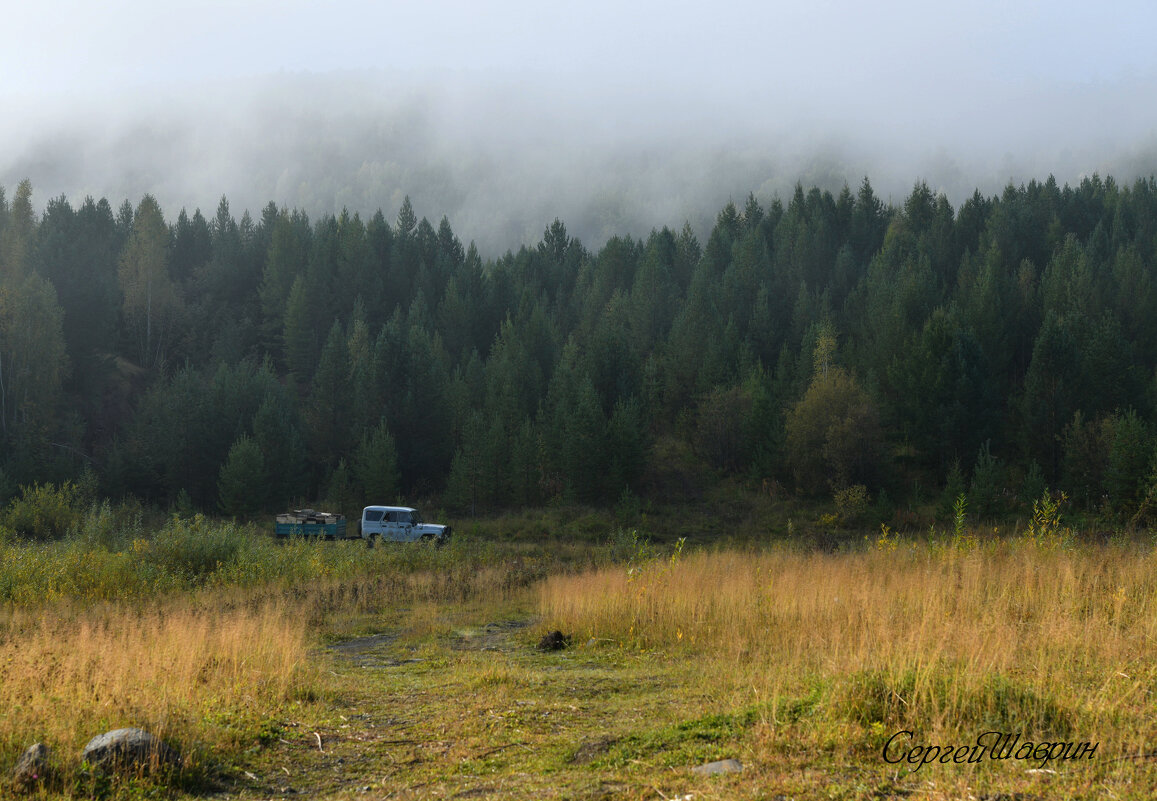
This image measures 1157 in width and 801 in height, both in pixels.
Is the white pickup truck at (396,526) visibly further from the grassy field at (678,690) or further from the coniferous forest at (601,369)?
the grassy field at (678,690)

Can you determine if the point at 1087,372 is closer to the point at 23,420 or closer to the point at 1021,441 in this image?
Answer: the point at 1021,441

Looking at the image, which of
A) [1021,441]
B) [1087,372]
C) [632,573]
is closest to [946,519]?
[1021,441]

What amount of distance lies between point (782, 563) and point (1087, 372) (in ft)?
172

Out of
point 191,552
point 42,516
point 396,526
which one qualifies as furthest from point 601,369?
point 191,552

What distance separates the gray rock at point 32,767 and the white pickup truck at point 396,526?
35.4 m

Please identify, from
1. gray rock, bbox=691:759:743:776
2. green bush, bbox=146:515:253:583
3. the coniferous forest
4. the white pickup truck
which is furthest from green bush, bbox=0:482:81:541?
gray rock, bbox=691:759:743:776

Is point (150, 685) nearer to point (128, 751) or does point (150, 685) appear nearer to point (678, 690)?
point (128, 751)

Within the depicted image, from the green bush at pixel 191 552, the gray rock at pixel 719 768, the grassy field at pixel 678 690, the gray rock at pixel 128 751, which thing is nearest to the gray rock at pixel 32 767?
the grassy field at pixel 678 690

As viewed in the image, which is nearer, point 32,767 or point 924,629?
point 32,767

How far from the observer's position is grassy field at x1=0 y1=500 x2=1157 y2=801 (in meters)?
5.32

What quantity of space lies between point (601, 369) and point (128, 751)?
206ft

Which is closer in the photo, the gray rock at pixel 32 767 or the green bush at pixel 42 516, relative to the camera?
the gray rock at pixel 32 767

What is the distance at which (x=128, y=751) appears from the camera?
6.00m

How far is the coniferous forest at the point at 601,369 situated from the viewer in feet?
185
